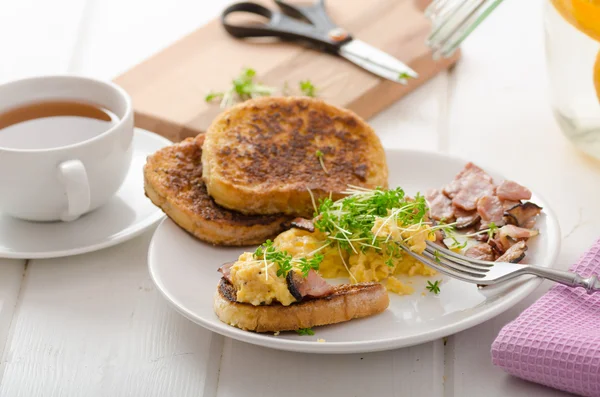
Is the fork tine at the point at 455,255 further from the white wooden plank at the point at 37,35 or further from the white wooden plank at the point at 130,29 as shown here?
the white wooden plank at the point at 37,35

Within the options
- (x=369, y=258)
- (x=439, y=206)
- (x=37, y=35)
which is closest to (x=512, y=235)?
(x=439, y=206)

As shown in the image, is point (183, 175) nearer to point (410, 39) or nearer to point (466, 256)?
point (466, 256)

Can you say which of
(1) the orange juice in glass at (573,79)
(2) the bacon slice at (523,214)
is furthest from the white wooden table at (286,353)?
(2) the bacon slice at (523,214)

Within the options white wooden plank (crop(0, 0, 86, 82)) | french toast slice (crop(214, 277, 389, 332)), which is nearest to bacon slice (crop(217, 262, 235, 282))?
french toast slice (crop(214, 277, 389, 332))

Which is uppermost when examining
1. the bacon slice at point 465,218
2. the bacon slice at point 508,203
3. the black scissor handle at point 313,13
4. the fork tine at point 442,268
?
the bacon slice at point 508,203

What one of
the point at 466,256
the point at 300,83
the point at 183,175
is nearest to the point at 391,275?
the point at 466,256

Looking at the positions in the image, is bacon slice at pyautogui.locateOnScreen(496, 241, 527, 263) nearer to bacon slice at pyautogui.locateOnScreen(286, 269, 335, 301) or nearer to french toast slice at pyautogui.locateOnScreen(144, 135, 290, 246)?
bacon slice at pyautogui.locateOnScreen(286, 269, 335, 301)
